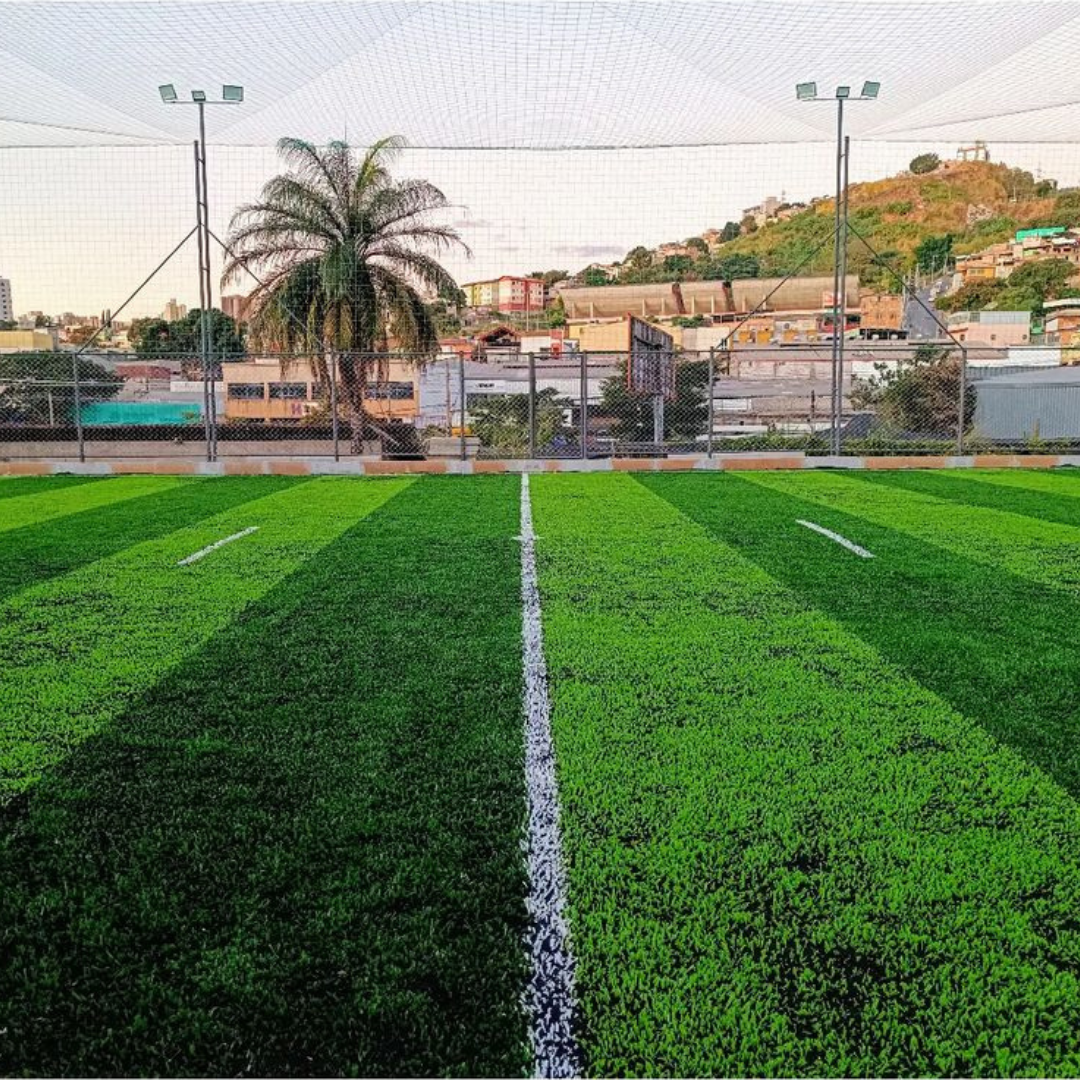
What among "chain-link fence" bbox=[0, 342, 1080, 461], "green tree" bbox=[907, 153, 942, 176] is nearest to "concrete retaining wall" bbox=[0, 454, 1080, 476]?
"chain-link fence" bbox=[0, 342, 1080, 461]

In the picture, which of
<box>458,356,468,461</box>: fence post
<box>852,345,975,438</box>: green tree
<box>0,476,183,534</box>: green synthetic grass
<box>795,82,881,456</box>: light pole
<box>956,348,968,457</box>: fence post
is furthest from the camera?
<box>852,345,975,438</box>: green tree

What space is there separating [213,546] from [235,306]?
630 inches

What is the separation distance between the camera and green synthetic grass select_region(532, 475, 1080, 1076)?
217 centimetres

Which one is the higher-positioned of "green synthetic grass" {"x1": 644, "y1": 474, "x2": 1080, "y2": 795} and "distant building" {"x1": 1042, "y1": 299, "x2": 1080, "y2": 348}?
"distant building" {"x1": 1042, "y1": 299, "x2": 1080, "y2": 348}

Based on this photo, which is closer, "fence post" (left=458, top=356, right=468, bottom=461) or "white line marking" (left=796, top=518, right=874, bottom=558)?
"white line marking" (left=796, top=518, right=874, bottom=558)

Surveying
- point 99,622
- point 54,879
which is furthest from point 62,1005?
point 99,622

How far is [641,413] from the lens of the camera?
65.2ft

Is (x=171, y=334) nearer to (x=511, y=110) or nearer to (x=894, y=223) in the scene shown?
(x=511, y=110)

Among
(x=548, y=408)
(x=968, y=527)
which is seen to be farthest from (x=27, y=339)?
(x=968, y=527)

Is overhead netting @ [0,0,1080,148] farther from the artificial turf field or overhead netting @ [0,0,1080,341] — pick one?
the artificial turf field

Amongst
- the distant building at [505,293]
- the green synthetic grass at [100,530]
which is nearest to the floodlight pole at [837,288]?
the distant building at [505,293]

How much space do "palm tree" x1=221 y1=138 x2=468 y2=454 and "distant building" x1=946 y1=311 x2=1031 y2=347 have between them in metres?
Result: 33.5

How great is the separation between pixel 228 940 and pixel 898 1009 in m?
1.67

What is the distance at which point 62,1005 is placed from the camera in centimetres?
230
